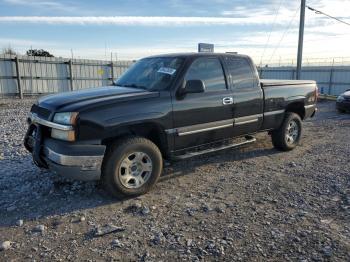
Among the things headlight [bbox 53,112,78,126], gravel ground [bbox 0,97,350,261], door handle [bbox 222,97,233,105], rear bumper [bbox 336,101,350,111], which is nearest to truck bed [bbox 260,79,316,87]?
door handle [bbox 222,97,233,105]

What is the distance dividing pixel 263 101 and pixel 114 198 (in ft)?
10.8

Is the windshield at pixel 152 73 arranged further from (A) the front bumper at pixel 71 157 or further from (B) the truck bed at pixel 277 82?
(B) the truck bed at pixel 277 82

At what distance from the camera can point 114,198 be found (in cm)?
462

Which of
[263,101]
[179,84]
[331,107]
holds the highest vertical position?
[179,84]

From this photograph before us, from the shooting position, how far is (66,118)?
13.6 ft

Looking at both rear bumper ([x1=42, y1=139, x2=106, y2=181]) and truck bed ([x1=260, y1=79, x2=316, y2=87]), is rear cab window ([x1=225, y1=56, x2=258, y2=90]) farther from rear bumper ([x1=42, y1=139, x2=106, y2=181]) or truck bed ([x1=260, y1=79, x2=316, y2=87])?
rear bumper ([x1=42, y1=139, x2=106, y2=181])

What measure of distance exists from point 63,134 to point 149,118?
1133 mm

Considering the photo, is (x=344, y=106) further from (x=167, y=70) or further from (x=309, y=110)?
(x=167, y=70)

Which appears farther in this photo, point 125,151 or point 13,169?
point 13,169

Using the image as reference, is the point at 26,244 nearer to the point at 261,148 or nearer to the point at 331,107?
the point at 261,148

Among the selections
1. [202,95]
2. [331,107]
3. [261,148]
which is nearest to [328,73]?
[331,107]

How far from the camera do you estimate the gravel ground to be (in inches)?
133

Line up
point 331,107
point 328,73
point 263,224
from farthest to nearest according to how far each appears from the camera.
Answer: point 328,73 < point 331,107 < point 263,224

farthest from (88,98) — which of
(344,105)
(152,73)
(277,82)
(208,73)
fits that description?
(344,105)
